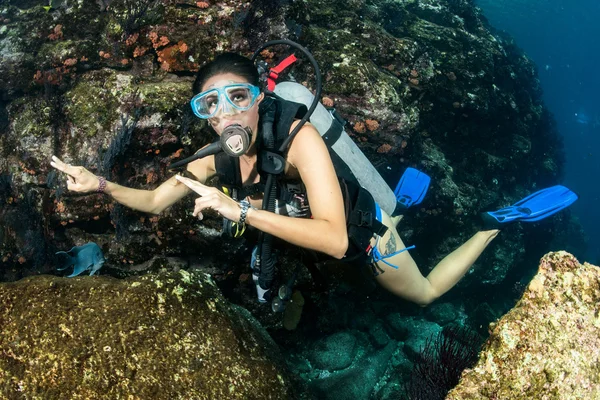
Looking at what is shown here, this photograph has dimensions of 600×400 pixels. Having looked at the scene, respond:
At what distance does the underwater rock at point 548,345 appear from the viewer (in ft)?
6.44

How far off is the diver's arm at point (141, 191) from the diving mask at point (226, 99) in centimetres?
107

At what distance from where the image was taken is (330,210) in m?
2.54

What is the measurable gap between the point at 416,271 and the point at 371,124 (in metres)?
2.86

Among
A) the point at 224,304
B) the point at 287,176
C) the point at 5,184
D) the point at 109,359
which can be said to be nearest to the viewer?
the point at 109,359

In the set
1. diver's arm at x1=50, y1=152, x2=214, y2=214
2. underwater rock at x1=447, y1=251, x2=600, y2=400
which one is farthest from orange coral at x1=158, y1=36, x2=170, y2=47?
underwater rock at x1=447, y1=251, x2=600, y2=400

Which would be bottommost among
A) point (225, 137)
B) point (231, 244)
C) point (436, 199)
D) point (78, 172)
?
point (436, 199)

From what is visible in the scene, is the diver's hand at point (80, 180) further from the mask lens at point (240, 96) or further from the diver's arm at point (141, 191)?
the mask lens at point (240, 96)

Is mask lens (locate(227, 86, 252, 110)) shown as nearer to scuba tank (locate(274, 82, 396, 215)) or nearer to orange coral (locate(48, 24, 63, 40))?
scuba tank (locate(274, 82, 396, 215))

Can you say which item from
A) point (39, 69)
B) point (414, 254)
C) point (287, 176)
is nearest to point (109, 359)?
point (287, 176)

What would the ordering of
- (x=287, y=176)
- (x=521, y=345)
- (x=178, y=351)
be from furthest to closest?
(x=287, y=176) → (x=178, y=351) → (x=521, y=345)

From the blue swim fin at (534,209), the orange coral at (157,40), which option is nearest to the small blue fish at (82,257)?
the orange coral at (157,40)

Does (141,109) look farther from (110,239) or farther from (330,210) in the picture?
(330,210)

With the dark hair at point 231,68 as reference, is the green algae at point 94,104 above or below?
below

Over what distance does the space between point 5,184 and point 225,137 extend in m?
5.18
